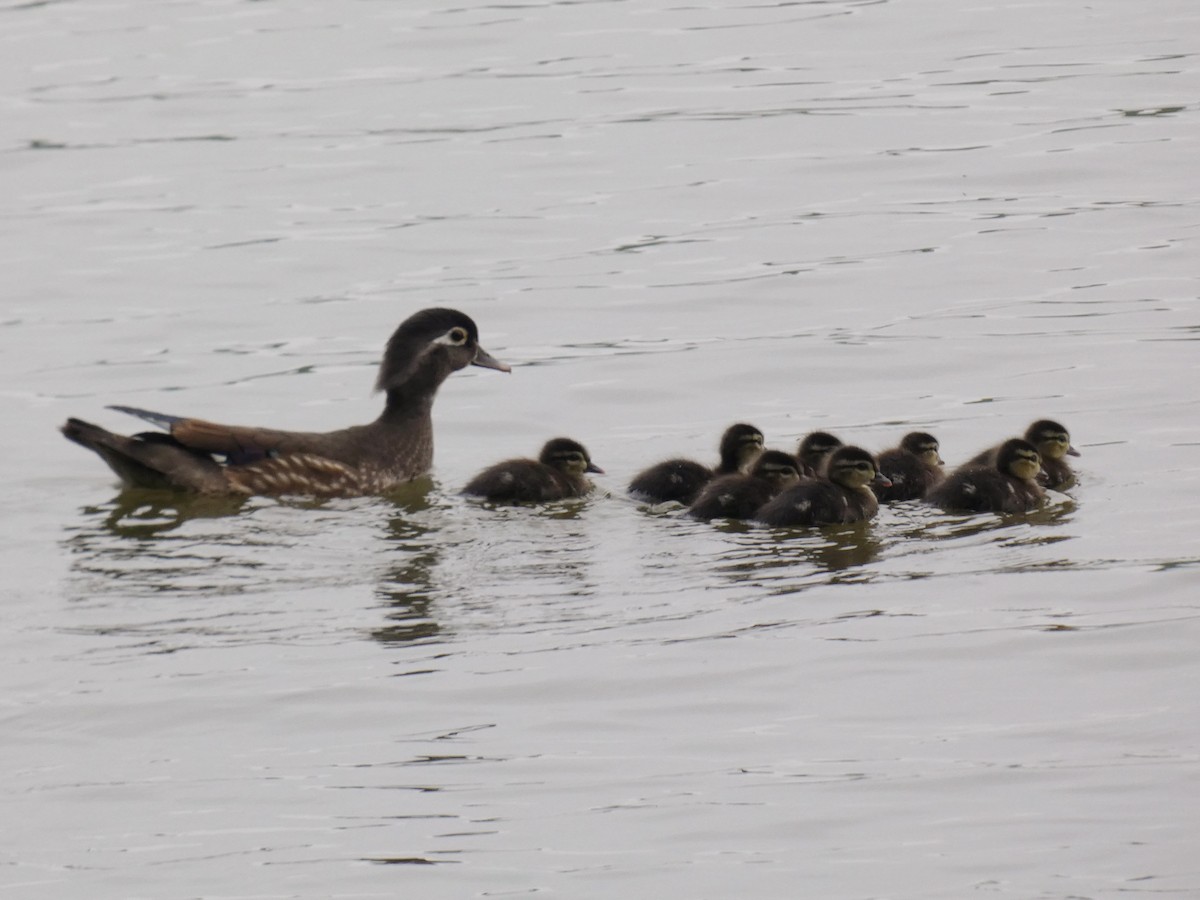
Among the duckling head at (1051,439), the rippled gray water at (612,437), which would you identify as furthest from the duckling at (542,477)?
the duckling head at (1051,439)

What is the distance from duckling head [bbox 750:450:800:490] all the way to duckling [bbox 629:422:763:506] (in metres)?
0.22

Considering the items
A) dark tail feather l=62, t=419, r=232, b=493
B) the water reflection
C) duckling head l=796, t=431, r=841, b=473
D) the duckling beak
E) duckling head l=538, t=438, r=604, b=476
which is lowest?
the water reflection

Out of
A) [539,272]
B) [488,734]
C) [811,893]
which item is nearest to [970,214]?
[539,272]

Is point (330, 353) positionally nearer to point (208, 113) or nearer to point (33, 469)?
point (33, 469)

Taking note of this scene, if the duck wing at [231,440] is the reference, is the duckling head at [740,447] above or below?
below

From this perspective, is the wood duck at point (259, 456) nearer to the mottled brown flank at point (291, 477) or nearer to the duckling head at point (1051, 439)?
the mottled brown flank at point (291, 477)

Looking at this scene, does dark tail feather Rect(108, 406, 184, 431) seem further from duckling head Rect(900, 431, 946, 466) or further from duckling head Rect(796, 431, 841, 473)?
duckling head Rect(900, 431, 946, 466)

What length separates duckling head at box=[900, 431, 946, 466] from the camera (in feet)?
32.5

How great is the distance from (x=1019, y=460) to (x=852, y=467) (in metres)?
0.74

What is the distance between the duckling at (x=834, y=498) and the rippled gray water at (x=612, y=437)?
25 centimetres

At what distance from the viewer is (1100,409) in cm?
1104

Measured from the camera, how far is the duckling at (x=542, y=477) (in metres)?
9.68

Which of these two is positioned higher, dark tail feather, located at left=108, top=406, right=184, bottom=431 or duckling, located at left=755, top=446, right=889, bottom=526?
dark tail feather, located at left=108, top=406, right=184, bottom=431

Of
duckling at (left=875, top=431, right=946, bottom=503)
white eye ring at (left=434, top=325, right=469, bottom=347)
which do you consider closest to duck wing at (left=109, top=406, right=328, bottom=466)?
white eye ring at (left=434, top=325, right=469, bottom=347)
